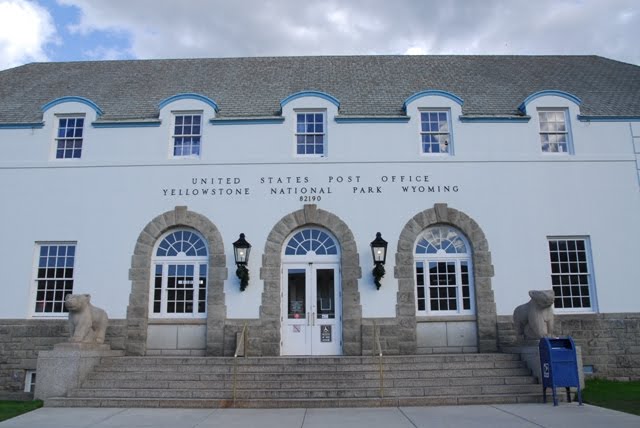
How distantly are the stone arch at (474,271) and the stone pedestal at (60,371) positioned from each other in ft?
25.2

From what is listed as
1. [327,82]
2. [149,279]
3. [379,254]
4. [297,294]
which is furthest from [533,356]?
[327,82]

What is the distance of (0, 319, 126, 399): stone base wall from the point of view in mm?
14406

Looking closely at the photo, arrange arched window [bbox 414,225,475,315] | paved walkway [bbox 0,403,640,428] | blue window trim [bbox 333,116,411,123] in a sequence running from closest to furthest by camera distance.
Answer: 1. paved walkway [bbox 0,403,640,428]
2. arched window [bbox 414,225,475,315]
3. blue window trim [bbox 333,116,411,123]

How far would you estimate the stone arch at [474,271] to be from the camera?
14.4 meters

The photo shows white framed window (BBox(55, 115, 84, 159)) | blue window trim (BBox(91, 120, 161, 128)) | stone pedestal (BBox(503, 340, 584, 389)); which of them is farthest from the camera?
white framed window (BBox(55, 115, 84, 159))

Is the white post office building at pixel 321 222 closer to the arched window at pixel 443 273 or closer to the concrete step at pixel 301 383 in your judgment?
the arched window at pixel 443 273

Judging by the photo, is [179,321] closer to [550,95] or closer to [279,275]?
[279,275]

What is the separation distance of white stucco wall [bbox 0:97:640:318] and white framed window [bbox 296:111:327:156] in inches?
10.8

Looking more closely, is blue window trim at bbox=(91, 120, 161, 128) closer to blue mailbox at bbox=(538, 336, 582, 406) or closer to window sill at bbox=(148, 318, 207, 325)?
window sill at bbox=(148, 318, 207, 325)

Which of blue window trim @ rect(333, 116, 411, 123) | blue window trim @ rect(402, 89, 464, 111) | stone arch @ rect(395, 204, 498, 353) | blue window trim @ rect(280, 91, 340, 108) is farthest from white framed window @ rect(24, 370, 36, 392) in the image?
blue window trim @ rect(402, 89, 464, 111)

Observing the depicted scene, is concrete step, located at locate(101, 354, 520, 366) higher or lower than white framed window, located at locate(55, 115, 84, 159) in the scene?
lower

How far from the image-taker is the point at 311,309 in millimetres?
14852

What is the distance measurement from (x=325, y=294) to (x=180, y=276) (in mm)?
3980

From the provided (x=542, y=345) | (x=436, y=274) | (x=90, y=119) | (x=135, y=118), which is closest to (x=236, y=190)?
(x=135, y=118)
